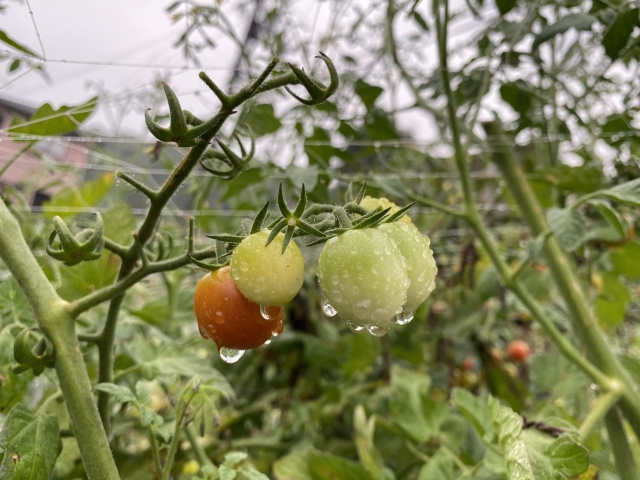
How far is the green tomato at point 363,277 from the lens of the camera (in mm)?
293

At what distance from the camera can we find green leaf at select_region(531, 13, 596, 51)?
639 mm

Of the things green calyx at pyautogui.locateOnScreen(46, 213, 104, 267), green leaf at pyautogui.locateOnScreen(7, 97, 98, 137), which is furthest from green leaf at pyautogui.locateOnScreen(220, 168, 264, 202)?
green calyx at pyautogui.locateOnScreen(46, 213, 104, 267)

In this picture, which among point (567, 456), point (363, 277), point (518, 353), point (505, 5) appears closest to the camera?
point (363, 277)

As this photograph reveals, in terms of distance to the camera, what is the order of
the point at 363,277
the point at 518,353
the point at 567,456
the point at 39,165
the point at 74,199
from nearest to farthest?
the point at 363,277
the point at 567,456
the point at 74,199
the point at 39,165
the point at 518,353

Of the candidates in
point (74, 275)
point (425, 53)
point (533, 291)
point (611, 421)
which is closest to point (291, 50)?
point (425, 53)

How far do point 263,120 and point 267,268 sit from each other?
45 centimetres

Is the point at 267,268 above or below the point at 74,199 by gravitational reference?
above

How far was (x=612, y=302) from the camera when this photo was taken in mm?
1002

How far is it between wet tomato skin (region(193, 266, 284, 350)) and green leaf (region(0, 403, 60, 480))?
180 mm

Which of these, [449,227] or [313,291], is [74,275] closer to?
[313,291]

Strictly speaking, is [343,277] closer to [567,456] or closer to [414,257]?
[414,257]

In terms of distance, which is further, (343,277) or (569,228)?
(569,228)

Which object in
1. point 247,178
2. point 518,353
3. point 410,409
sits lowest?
point 518,353

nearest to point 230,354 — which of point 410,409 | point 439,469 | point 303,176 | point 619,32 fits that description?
point 303,176
